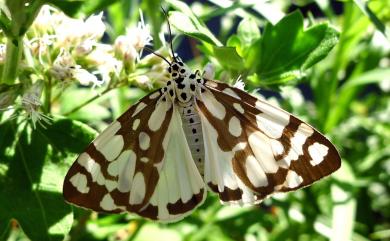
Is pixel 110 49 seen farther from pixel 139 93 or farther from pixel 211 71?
pixel 139 93

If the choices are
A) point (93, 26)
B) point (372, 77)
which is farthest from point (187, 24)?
point (372, 77)

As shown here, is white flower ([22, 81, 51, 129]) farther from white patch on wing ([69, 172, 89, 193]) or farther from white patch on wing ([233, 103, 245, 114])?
white patch on wing ([233, 103, 245, 114])

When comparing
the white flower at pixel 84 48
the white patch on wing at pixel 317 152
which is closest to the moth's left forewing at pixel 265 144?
the white patch on wing at pixel 317 152

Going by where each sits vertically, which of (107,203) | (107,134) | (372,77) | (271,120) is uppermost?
(372,77)

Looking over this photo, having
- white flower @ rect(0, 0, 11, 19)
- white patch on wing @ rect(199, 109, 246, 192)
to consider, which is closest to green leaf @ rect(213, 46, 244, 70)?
white patch on wing @ rect(199, 109, 246, 192)

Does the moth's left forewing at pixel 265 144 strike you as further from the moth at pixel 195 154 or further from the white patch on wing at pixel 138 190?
the white patch on wing at pixel 138 190

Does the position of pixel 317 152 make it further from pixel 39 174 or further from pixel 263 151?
pixel 39 174

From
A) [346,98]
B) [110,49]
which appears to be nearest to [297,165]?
[110,49]
